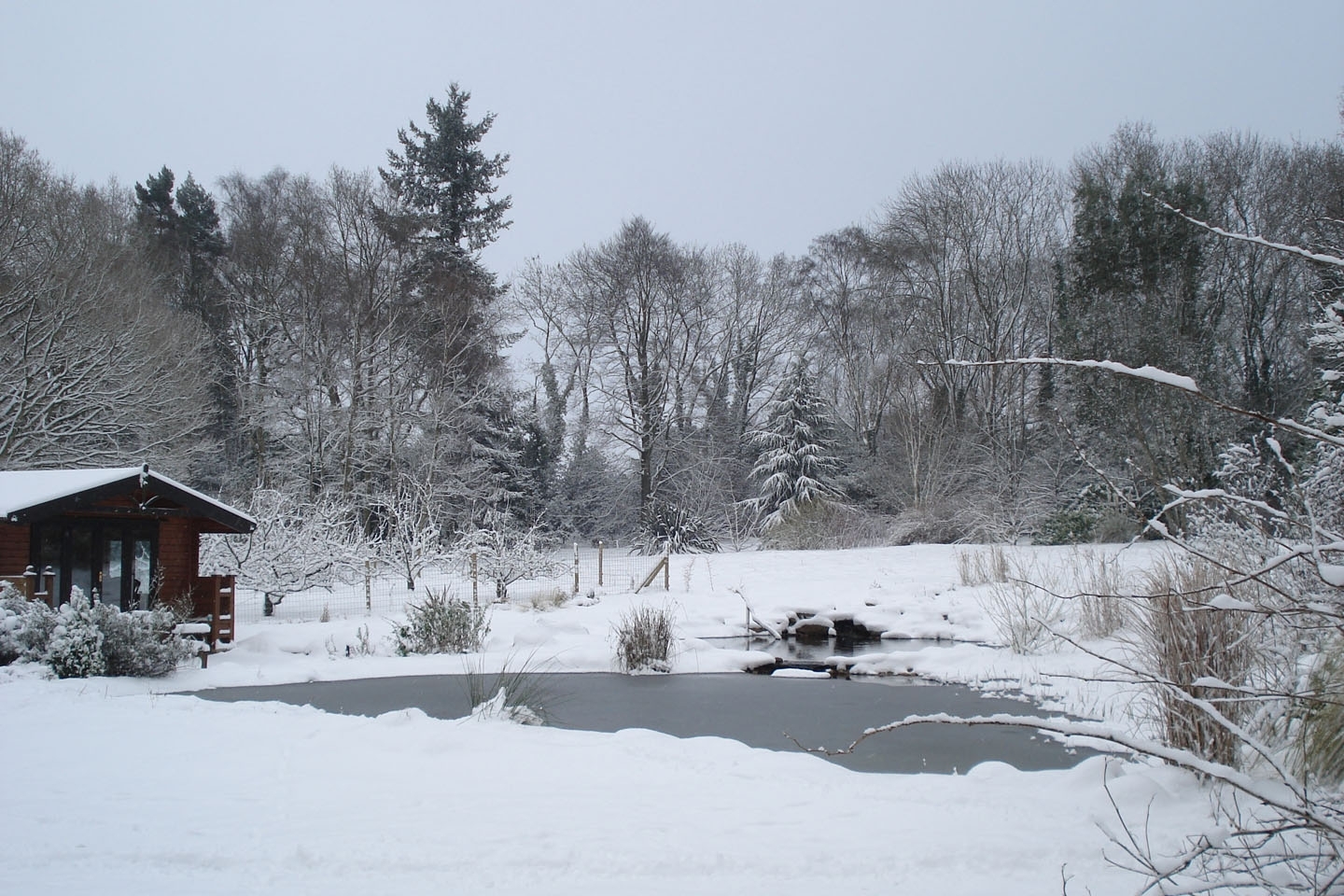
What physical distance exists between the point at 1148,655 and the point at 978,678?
172 inches

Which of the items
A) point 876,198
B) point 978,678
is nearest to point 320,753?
point 978,678

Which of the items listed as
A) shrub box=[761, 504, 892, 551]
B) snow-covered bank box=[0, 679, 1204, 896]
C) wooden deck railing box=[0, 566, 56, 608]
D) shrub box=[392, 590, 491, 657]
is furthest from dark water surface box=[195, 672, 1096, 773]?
shrub box=[761, 504, 892, 551]

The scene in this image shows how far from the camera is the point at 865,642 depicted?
1367 cm

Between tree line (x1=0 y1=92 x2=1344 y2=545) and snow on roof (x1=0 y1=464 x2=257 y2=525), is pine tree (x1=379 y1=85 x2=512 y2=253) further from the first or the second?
snow on roof (x1=0 y1=464 x2=257 y2=525)

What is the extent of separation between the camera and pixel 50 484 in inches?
425

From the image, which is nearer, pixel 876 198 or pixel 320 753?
pixel 320 753

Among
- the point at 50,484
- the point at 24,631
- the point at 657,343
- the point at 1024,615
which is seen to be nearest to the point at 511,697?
the point at 24,631

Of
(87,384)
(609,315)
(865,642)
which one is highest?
(609,315)

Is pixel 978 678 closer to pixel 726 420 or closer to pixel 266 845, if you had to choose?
pixel 266 845

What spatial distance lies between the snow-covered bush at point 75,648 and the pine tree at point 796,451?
18304 mm

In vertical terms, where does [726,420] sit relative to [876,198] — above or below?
below

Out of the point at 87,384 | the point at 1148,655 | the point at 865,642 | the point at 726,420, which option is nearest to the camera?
the point at 1148,655

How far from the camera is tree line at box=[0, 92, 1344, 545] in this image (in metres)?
18.6

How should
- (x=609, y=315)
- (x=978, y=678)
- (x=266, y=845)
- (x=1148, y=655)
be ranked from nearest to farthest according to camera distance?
(x=266, y=845), (x=1148, y=655), (x=978, y=678), (x=609, y=315)
